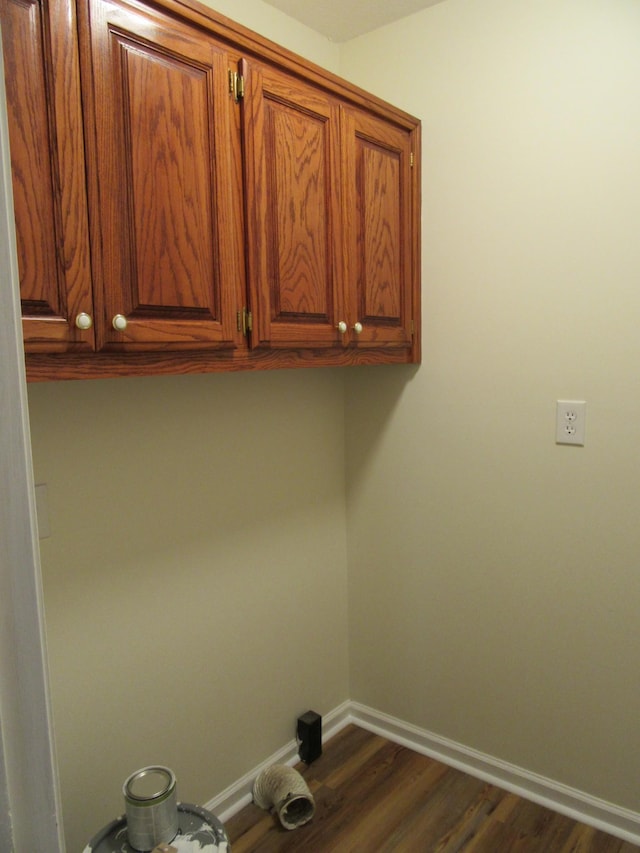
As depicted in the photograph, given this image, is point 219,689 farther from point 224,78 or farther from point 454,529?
point 224,78

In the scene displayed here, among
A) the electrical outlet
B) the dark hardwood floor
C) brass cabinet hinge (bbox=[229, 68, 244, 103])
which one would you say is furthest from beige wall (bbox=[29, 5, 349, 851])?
the electrical outlet

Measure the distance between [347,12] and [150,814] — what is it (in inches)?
89.9

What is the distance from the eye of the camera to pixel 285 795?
176cm

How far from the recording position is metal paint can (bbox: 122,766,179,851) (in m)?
1.25

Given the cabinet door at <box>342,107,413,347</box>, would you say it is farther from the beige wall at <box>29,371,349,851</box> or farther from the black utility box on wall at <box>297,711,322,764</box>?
the black utility box on wall at <box>297,711,322,764</box>

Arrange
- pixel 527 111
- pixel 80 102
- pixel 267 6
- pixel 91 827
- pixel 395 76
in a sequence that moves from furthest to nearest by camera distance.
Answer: pixel 395 76
pixel 267 6
pixel 527 111
pixel 91 827
pixel 80 102

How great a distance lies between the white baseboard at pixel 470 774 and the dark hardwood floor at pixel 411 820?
0.09 feet

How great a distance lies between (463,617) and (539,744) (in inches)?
17.2

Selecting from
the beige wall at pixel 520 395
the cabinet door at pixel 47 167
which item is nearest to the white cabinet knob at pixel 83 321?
the cabinet door at pixel 47 167

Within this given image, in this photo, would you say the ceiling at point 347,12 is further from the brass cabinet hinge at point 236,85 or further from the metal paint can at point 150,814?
the metal paint can at point 150,814

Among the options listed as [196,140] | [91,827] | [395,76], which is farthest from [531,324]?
[91,827]

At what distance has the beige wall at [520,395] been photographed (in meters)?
1.65

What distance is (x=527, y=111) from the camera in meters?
1.74

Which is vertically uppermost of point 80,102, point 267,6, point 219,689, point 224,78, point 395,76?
point 267,6
